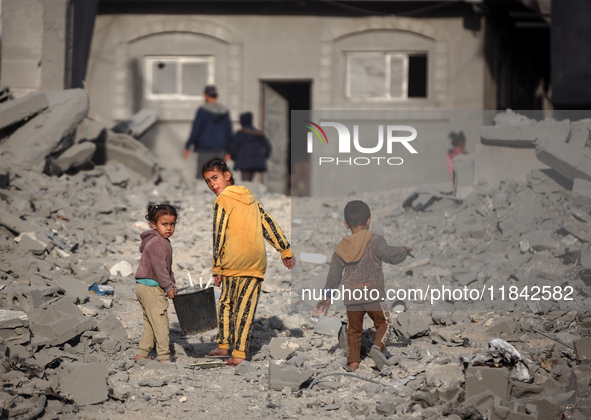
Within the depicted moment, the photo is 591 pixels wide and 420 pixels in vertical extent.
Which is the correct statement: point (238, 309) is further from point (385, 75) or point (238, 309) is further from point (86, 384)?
point (385, 75)

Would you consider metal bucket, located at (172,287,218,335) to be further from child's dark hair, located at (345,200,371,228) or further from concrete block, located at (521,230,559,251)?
concrete block, located at (521,230,559,251)

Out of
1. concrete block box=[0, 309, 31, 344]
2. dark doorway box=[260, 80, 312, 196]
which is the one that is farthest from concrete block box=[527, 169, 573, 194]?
dark doorway box=[260, 80, 312, 196]

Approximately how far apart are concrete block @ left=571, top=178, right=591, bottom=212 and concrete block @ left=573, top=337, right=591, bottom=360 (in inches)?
114

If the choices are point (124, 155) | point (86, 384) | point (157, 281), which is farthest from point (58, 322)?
point (124, 155)

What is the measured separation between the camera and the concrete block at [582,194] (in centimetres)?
775

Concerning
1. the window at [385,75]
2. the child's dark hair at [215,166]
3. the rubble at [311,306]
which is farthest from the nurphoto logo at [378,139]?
the child's dark hair at [215,166]

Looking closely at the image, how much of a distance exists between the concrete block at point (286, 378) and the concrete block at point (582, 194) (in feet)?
13.7

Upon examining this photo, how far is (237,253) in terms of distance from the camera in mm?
5348

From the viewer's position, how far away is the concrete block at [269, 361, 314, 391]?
4992mm

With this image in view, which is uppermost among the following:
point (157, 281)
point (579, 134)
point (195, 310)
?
point (579, 134)

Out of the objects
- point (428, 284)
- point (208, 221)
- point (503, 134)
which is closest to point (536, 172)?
point (503, 134)

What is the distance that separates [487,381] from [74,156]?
7.67m

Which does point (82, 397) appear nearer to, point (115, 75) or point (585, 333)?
point (585, 333)

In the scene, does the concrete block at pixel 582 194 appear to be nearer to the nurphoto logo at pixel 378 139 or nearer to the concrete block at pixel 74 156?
the nurphoto logo at pixel 378 139
